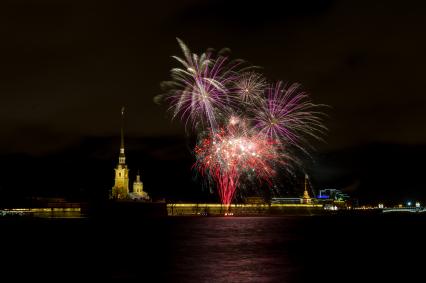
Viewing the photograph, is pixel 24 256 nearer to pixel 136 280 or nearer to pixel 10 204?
pixel 136 280

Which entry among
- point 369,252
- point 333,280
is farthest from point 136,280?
point 369,252

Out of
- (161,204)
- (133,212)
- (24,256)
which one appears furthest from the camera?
(161,204)

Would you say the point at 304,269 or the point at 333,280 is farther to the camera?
the point at 304,269

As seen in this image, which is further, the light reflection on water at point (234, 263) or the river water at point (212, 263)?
the river water at point (212, 263)

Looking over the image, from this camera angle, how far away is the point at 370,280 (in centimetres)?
2766

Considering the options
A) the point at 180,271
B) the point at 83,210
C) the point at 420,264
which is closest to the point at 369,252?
the point at 420,264

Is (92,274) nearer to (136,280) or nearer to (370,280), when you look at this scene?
(136,280)

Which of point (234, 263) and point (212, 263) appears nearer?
point (234, 263)

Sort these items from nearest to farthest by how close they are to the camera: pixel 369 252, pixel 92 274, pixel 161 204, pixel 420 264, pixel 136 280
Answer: pixel 136 280
pixel 92 274
pixel 420 264
pixel 369 252
pixel 161 204

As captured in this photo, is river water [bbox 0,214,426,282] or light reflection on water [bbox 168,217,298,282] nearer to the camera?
light reflection on water [bbox 168,217,298,282]

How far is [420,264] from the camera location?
1394 inches

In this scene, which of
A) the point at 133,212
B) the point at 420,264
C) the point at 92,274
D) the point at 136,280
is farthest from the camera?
the point at 133,212

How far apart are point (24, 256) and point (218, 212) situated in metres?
142

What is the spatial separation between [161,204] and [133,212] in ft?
39.9
